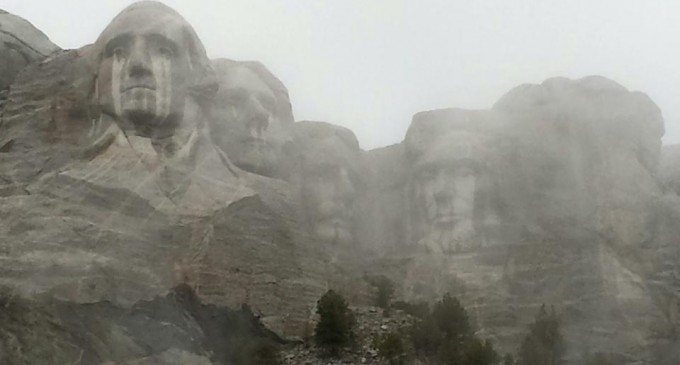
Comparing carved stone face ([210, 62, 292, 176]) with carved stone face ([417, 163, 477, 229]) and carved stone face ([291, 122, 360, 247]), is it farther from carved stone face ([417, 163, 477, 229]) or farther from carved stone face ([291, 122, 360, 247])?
carved stone face ([417, 163, 477, 229])

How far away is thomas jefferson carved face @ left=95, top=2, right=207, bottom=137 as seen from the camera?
556 inches

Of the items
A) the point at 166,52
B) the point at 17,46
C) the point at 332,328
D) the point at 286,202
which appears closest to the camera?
→ the point at 332,328

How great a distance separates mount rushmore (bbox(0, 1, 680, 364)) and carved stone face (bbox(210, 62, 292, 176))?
0.03 meters

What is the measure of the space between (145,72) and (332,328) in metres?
3.42

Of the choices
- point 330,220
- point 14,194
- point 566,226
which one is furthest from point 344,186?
point 14,194

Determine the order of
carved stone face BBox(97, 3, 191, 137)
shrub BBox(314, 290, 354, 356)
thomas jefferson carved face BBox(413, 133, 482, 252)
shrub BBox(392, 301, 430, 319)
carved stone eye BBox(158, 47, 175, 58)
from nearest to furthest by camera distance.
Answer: shrub BBox(314, 290, 354, 356)
carved stone face BBox(97, 3, 191, 137)
carved stone eye BBox(158, 47, 175, 58)
shrub BBox(392, 301, 430, 319)
thomas jefferson carved face BBox(413, 133, 482, 252)

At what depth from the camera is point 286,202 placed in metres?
14.8

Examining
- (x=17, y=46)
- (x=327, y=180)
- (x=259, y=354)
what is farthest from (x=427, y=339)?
(x=17, y=46)

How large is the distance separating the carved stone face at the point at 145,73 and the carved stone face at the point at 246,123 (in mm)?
992

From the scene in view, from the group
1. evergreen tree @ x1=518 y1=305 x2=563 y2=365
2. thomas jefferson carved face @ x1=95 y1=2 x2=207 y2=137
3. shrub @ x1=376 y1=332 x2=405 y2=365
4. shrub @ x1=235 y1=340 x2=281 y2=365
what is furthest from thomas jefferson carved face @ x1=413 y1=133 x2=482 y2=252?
thomas jefferson carved face @ x1=95 y1=2 x2=207 y2=137

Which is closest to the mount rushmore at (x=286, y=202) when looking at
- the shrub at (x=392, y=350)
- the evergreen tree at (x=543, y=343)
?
the evergreen tree at (x=543, y=343)

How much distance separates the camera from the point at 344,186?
16.0 m

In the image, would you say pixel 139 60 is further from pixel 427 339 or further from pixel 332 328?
pixel 427 339

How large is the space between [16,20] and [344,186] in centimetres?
468
